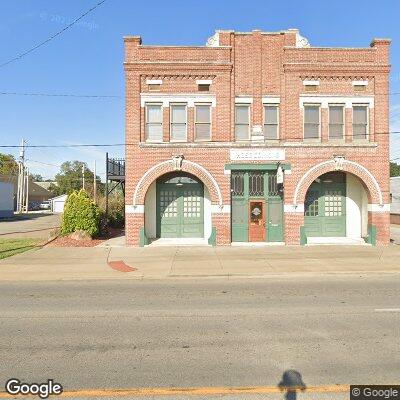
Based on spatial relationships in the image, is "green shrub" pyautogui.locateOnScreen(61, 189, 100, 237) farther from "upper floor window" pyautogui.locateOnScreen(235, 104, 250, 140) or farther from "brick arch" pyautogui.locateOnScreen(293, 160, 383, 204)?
"brick arch" pyautogui.locateOnScreen(293, 160, 383, 204)

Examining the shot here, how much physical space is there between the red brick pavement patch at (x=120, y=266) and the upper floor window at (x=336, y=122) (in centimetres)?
1186

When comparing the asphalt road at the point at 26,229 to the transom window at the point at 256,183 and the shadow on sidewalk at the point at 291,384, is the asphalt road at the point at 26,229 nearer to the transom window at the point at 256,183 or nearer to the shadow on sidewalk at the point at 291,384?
the transom window at the point at 256,183

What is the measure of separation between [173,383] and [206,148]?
1360cm

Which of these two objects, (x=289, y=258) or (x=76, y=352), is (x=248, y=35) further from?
(x=76, y=352)

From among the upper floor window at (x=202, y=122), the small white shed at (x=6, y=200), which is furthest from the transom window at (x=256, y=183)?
the small white shed at (x=6, y=200)

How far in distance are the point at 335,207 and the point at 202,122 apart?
849 centimetres

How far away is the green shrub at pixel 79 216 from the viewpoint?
59.7 feet

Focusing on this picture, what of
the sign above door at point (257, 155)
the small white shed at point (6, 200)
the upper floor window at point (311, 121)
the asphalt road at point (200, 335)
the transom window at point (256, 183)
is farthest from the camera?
the small white shed at point (6, 200)

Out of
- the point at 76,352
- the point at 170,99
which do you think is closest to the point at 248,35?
the point at 170,99

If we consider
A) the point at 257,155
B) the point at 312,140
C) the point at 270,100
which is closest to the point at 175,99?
the point at 270,100

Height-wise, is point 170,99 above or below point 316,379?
above

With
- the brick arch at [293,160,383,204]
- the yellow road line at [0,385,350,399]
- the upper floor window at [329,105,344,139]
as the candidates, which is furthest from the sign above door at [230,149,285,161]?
the yellow road line at [0,385,350,399]

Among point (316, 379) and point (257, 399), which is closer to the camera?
point (257, 399)

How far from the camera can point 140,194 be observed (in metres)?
16.8
